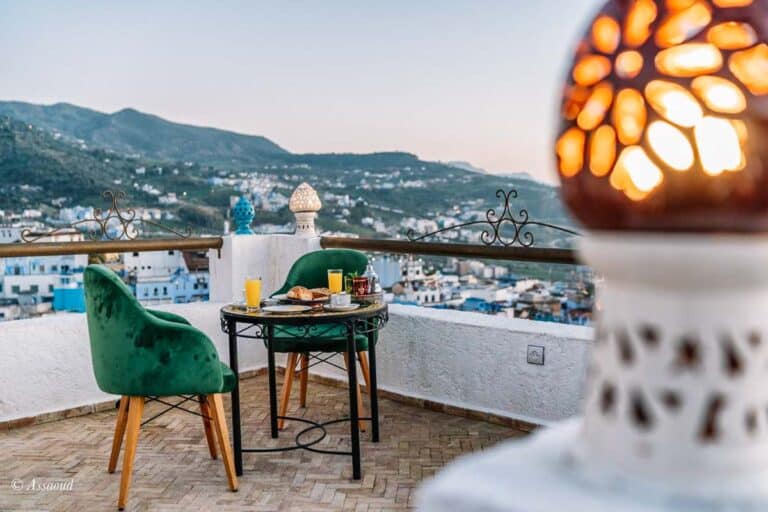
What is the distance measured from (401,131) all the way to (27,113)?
5087 mm

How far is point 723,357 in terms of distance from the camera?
573 mm

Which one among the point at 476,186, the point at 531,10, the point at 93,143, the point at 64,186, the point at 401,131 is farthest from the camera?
the point at 401,131

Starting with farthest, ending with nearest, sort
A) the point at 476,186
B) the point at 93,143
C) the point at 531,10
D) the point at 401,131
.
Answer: the point at 401,131
the point at 93,143
the point at 531,10
the point at 476,186

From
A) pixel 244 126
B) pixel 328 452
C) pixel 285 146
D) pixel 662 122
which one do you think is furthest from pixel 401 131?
pixel 662 122

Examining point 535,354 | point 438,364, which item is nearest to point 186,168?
point 438,364

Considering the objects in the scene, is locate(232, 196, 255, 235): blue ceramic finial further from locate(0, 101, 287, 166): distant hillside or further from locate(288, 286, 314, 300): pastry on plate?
locate(0, 101, 287, 166): distant hillside

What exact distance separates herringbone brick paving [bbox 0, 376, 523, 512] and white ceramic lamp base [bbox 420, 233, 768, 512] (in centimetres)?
214

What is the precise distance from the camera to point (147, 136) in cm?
995

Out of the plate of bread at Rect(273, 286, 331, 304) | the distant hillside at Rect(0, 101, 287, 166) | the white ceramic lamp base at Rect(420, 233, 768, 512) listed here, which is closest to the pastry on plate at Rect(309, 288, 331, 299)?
the plate of bread at Rect(273, 286, 331, 304)

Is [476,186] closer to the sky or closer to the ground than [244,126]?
closer to the ground

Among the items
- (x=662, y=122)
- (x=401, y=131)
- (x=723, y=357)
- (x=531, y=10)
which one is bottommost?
(x=723, y=357)

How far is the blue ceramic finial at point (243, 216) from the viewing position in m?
4.84

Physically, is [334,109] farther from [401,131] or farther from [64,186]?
[64,186]

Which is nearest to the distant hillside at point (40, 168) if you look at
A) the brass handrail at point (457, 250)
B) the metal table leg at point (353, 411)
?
the brass handrail at point (457, 250)
